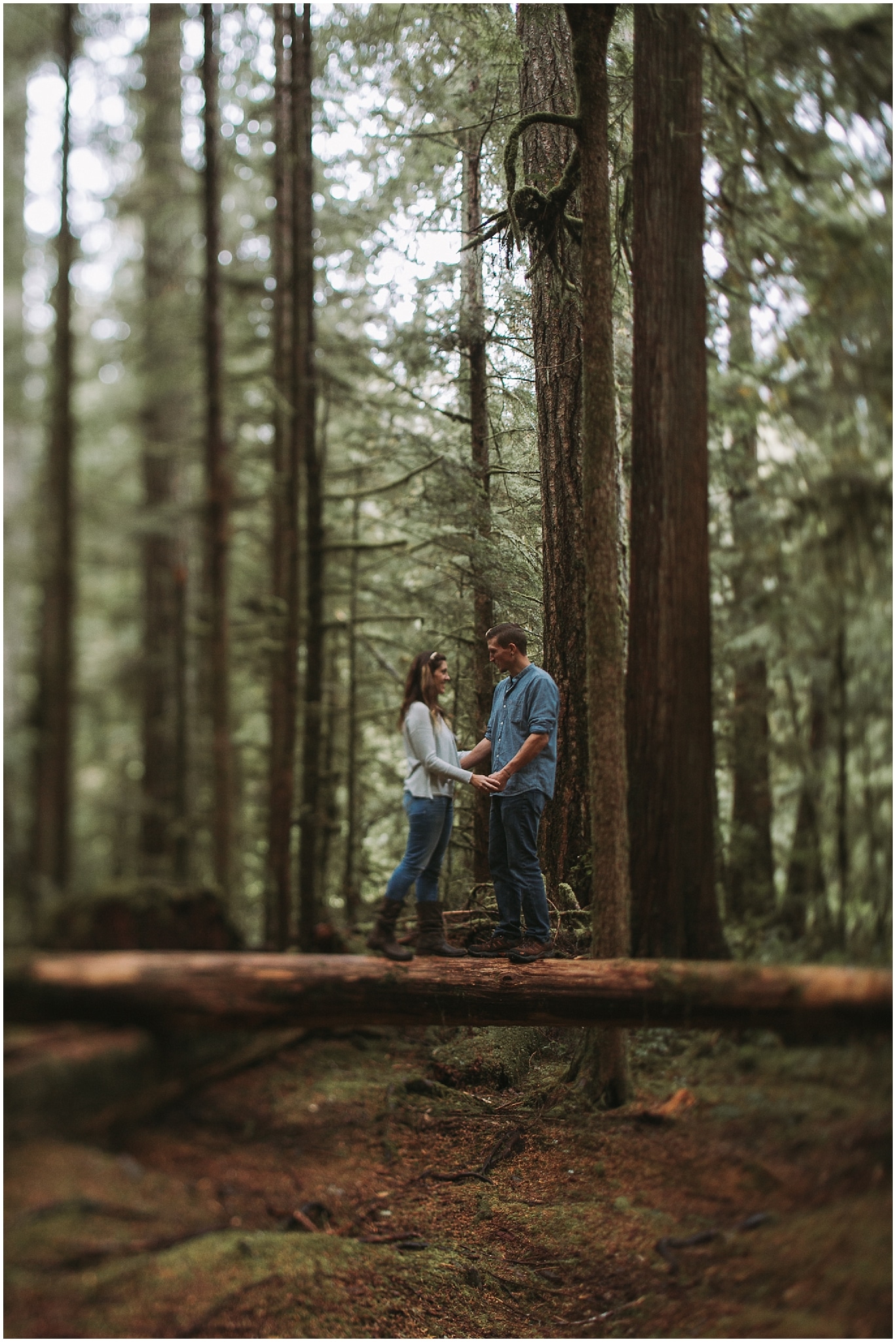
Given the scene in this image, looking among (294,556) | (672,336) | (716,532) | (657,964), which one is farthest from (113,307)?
(657,964)

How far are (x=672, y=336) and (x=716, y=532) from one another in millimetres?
752

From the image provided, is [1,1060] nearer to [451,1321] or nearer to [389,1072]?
[389,1072]

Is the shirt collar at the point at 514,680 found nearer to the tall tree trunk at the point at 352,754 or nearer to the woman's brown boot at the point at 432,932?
the tall tree trunk at the point at 352,754

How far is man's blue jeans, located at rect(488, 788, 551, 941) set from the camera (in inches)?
111

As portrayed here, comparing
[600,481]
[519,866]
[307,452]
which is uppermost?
[307,452]

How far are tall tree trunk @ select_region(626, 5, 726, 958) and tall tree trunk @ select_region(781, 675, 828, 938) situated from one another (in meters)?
0.25

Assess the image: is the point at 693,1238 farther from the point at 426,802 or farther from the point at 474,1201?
the point at 426,802

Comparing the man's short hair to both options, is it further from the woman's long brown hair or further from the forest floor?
the forest floor

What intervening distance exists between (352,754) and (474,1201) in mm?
1723

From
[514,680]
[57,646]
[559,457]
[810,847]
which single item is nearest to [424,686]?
[514,680]

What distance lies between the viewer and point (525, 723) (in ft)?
9.41

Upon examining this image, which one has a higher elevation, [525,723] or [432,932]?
[525,723]

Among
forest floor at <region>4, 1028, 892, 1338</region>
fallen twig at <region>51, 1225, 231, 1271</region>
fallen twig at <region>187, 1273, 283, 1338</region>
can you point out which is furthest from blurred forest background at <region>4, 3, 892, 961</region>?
fallen twig at <region>187, 1273, 283, 1338</region>

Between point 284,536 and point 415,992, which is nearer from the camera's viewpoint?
point 415,992
